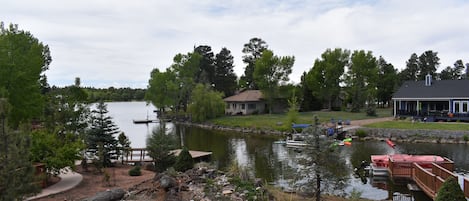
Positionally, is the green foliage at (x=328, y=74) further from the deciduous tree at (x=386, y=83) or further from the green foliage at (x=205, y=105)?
the green foliage at (x=205, y=105)

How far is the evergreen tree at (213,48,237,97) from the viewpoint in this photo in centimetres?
7500

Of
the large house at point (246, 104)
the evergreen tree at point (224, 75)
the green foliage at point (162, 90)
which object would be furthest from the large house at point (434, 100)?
the green foliage at point (162, 90)

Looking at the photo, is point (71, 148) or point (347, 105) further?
point (347, 105)

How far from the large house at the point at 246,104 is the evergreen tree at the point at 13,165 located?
5446cm

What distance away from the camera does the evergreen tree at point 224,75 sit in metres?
75.0

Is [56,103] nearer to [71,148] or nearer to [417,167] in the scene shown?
[71,148]

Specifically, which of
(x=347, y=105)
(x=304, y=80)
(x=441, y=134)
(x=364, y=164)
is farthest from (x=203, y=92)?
(x=364, y=164)

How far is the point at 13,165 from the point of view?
8.91m

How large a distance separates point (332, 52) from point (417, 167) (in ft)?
145

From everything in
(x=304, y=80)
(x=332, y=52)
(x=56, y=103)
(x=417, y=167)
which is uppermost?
(x=332, y=52)

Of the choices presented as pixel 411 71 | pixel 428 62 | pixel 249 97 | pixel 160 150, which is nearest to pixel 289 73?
→ pixel 249 97

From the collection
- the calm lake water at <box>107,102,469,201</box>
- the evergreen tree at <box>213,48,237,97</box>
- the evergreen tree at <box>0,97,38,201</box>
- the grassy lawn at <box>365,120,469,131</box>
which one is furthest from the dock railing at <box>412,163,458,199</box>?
the evergreen tree at <box>213,48,237,97</box>

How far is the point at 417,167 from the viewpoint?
18266mm

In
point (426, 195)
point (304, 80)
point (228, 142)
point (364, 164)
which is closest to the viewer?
point (426, 195)
